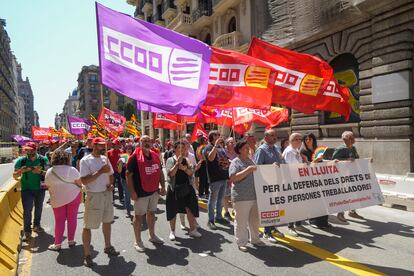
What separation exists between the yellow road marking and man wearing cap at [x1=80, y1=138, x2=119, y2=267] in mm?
2770

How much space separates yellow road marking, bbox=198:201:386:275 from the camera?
13.4 ft

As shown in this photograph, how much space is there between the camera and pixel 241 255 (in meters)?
4.68

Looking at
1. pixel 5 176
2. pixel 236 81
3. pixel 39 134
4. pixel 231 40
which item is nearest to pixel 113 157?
pixel 236 81

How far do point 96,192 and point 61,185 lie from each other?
0.85 m

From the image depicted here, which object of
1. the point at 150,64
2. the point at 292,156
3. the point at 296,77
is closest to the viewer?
the point at 150,64

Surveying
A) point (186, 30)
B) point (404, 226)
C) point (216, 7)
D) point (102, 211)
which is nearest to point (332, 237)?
point (404, 226)

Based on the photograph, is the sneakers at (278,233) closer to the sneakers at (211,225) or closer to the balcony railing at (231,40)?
the sneakers at (211,225)

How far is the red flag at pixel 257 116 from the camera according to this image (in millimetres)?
9727

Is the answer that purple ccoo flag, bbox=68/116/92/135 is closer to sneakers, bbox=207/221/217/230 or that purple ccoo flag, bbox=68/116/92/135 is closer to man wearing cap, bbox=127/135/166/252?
sneakers, bbox=207/221/217/230

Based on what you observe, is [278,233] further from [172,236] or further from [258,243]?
[172,236]

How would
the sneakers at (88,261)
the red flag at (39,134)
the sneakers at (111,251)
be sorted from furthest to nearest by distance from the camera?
the red flag at (39,134) → the sneakers at (111,251) → the sneakers at (88,261)

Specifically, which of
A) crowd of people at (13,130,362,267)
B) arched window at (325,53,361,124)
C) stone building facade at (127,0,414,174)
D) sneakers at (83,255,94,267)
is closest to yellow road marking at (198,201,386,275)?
crowd of people at (13,130,362,267)

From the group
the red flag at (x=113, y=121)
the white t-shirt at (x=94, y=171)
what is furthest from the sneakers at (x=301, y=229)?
the red flag at (x=113, y=121)

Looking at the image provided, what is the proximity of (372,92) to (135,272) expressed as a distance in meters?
11.1
